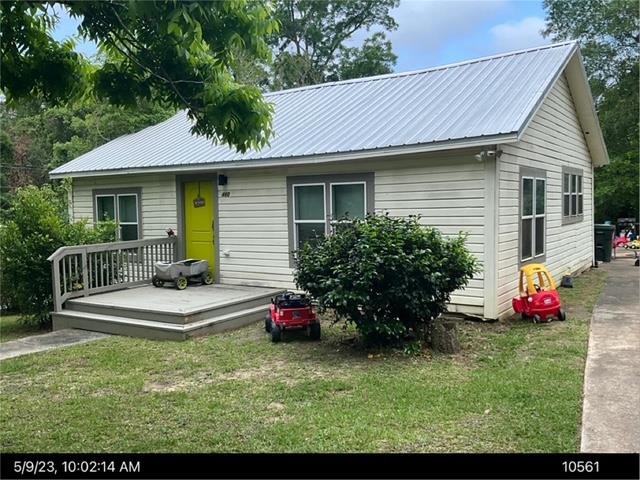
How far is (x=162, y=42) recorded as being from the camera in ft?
12.9

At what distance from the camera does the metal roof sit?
8047 mm

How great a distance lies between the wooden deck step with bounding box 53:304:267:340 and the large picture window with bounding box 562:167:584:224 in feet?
23.1

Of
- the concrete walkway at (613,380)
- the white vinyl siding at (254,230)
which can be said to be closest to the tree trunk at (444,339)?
the concrete walkway at (613,380)

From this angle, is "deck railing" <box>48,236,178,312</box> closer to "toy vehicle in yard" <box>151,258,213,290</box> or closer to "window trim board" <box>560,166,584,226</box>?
"toy vehicle in yard" <box>151,258,213,290</box>

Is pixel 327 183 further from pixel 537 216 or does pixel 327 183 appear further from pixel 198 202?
pixel 537 216

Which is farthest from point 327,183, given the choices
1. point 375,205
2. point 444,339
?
point 444,339

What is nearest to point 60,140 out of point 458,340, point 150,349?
point 150,349

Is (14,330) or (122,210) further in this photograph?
(122,210)

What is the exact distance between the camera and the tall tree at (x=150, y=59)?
3.66 metres

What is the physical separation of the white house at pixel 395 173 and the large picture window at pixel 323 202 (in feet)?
0.08

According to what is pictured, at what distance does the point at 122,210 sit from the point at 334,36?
28.2 m

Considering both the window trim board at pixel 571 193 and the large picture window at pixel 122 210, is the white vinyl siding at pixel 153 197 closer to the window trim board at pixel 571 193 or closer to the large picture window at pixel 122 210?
the large picture window at pixel 122 210

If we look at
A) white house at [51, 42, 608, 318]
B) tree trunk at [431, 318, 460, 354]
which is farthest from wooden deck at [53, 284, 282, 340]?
tree trunk at [431, 318, 460, 354]

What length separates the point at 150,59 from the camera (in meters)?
4.08
